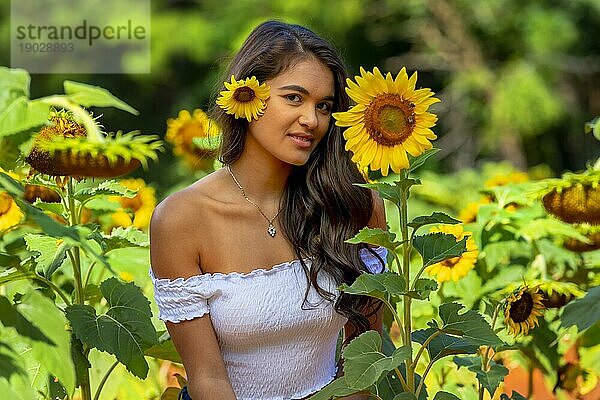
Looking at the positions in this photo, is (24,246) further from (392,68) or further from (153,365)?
(392,68)

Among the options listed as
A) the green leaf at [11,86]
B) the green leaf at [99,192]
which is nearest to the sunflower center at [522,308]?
the green leaf at [99,192]

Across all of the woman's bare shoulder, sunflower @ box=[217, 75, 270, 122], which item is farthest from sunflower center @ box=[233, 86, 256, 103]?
the woman's bare shoulder

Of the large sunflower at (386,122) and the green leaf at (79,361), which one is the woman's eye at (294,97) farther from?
the green leaf at (79,361)

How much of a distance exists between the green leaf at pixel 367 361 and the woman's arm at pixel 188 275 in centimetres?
26

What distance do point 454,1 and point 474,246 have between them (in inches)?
222

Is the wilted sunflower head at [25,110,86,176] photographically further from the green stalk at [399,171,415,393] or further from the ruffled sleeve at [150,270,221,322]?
the green stalk at [399,171,415,393]

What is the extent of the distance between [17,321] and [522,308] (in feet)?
2.71

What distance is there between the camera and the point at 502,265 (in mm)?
2307

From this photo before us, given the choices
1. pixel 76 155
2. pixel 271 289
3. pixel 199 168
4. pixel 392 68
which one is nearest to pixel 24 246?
pixel 76 155

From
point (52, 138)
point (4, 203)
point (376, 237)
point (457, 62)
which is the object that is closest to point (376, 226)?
point (376, 237)

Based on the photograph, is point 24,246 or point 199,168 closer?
point 24,246

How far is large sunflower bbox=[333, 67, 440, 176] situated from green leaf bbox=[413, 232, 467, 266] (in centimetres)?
12

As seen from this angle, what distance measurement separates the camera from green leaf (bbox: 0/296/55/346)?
3.71 feet

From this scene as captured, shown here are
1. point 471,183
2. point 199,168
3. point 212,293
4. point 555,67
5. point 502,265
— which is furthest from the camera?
point 555,67
